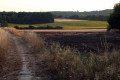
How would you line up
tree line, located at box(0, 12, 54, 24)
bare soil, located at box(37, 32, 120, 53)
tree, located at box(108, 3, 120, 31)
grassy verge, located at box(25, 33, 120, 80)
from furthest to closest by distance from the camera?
tree line, located at box(0, 12, 54, 24)
tree, located at box(108, 3, 120, 31)
bare soil, located at box(37, 32, 120, 53)
grassy verge, located at box(25, 33, 120, 80)

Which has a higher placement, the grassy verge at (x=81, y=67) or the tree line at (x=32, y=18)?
the grassy verge at (x=81, y=67)

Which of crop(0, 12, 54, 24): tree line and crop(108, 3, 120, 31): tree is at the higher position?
crop(108, 3, 120, 31): tree

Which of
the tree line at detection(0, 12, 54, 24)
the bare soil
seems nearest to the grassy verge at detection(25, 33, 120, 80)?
the bare soil

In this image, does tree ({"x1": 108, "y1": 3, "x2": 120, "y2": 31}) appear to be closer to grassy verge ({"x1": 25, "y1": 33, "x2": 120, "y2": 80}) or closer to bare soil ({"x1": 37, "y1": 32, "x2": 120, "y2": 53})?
bare soil ({"x1": 37, "y1": 32, "x2": 120, "y2": 53})

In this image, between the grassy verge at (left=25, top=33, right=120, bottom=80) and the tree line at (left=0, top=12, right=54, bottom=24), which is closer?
the grassy verge at (left=25, top=33, right=120, bottom=80)

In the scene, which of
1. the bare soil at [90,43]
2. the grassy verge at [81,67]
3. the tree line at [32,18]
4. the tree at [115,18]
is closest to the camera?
the grassy verge at [81,67]

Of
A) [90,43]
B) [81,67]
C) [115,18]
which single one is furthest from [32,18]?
[81,67]

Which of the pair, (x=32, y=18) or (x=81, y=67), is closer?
(x=81, y=67)

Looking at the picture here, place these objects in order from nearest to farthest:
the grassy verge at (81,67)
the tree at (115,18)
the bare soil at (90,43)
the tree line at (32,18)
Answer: the grassy verge at (81,67)
the bare soil at (90,43)
the tree at (115,18)
the tree line at (32,18)

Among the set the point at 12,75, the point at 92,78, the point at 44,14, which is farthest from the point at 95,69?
the point at 44,14

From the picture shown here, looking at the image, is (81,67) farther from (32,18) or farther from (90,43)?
(32,18)

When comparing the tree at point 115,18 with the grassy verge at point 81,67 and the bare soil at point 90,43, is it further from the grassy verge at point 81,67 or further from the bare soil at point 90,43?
the grassy verge at point 81,67

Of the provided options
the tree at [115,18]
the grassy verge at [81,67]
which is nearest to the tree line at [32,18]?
the tree at [115,18]

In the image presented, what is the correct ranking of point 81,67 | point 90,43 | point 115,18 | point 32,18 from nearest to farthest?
point 81,67 < point 90,43 < point 115,18 < point 32,18
